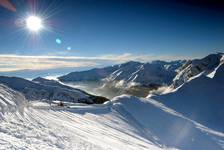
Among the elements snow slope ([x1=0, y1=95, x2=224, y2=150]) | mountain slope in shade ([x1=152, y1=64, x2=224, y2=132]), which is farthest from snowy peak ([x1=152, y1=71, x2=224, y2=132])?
snow slope ([x1=0, y1=95, x2=224, y2=150])

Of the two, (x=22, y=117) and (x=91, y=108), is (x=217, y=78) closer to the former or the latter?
(x=91, y=108)

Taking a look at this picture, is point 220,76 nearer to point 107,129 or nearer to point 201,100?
point 201,100

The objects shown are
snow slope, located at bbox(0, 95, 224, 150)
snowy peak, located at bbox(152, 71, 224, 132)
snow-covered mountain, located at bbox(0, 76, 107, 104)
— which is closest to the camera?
snow slope, located at bbox(0, 95, 224, 150)

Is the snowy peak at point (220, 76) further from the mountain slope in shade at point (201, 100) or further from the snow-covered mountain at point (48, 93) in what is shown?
the snow-covered mountain at point (48, 93)

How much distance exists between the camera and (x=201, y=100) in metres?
59.1

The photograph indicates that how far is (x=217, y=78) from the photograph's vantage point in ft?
237

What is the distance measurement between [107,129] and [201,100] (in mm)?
38837

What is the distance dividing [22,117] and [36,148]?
15.2ft

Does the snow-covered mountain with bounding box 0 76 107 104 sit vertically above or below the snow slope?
below

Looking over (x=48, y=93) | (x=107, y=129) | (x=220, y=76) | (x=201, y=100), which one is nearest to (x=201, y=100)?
(x=201, y=100)

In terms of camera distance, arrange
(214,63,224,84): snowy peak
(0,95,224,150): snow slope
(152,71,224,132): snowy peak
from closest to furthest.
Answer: (0,95,224,150): snow slope < (152,71,224,132): snowy peak < (214,63,224,84): snowy peak

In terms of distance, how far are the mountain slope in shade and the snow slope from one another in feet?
21.0

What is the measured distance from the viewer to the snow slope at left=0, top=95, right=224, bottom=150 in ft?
42.1

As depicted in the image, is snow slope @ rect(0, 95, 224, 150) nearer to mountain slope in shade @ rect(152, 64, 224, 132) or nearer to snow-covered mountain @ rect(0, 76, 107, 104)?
mountain slope in shade @ rect(152, 64, 224, 132)
